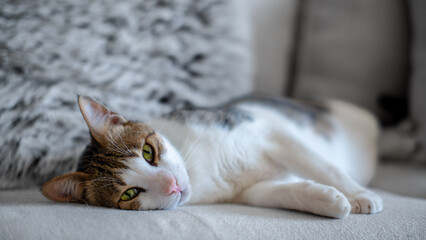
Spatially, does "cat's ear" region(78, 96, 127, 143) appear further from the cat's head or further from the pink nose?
the pink nose

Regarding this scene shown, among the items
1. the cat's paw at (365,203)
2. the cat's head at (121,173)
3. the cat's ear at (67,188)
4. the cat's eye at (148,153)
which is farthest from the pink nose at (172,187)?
the cat's paw at (365,203)

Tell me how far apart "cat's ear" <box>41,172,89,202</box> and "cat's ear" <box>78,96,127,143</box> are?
0.39 ft

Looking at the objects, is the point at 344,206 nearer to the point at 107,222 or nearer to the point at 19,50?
the point at 107,222

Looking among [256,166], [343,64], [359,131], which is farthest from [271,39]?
[256,166]

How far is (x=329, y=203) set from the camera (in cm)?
81

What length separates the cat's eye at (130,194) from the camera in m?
0.87

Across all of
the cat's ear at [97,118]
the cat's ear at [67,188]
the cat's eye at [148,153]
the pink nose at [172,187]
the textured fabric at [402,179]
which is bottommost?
the textured fabric at [402,179]

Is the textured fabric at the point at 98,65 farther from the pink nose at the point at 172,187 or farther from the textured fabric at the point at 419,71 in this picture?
the textured fabric at the point at 419,71

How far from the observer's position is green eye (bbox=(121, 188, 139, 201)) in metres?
0.87

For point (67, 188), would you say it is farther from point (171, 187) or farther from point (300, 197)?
point (300, 197)

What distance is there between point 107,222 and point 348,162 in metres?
1.08

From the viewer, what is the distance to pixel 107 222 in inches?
28.3

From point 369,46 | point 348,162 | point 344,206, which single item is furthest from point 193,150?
point 369,46

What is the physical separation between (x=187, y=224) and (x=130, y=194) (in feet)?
0.69
